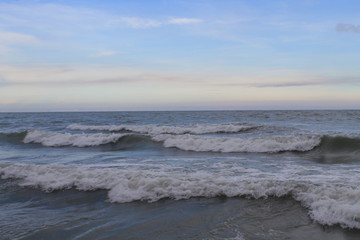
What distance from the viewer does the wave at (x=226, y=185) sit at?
5.18 meters

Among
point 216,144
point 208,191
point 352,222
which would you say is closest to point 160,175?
point 208,191

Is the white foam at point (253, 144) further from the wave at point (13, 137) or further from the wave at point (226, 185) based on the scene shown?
the wave at point (13, 137)

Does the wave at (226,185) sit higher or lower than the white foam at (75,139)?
higher

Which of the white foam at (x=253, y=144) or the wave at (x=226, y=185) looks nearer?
the wave at (x=226, y=185)

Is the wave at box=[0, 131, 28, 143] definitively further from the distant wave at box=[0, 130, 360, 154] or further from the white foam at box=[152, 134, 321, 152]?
the white foam at box=[152, 134, 321, 152]

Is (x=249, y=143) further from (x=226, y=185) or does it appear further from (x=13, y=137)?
(x=13, y=137)

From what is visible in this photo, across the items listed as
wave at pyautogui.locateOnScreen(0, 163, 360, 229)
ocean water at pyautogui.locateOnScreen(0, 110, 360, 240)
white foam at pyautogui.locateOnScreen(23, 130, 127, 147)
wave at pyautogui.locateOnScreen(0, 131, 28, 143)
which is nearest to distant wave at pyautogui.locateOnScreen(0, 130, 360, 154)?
white foam at pyautogui.locateOnScreen(23, 130, 127, 147)

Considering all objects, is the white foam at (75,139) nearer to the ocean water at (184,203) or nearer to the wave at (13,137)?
the wave at (13,137)

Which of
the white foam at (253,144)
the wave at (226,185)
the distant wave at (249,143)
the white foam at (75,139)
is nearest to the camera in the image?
the wave at (226,185)

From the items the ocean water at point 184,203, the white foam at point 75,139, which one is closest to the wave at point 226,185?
the ocean water at point 184,203

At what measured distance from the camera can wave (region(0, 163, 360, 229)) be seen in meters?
5.18

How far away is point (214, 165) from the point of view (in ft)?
32.5

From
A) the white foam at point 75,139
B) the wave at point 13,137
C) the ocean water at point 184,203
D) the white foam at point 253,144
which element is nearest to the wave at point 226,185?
the ocean water at point 184,203

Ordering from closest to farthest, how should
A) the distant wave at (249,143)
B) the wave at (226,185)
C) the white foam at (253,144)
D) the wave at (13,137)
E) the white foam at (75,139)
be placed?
the wave at (226,185) → the distant wave at (249,143) → the white foam at (253,144) → the white foam at (75,139) → the wave at (13,137)
